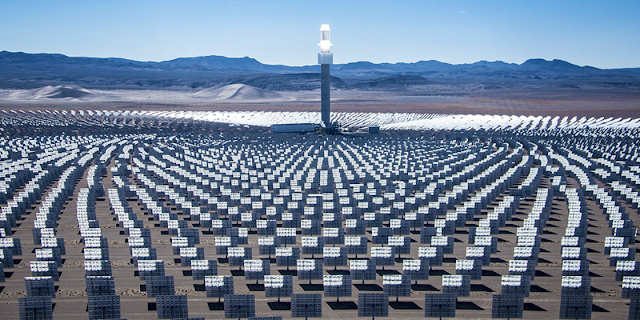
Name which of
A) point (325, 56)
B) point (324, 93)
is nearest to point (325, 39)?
point (325, 56)

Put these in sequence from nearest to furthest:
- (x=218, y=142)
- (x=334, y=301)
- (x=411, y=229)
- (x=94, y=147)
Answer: (x=334, y=301) < (x=411, y=229) < (x=94, y=147) < (x=218, y=142)

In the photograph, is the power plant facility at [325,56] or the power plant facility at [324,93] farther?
the power plant facility at [325,56]

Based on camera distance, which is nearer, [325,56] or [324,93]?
[325,56]

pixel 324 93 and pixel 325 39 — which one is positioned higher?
pixel 325 39

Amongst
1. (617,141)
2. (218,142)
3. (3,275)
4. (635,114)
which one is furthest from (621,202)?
(635,114)

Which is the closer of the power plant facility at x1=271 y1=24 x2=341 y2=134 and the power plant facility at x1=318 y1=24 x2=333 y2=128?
the power plant facility at x1=271 y1=24 x2=341 y2=134

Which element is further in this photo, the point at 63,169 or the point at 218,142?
the point at 218,142

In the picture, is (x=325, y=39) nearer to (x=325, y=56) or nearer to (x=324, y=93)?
(x=325, y=56)

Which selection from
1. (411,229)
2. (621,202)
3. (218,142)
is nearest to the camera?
(411,229)

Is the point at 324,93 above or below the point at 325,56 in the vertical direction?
below

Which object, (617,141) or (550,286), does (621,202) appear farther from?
(617,141)
